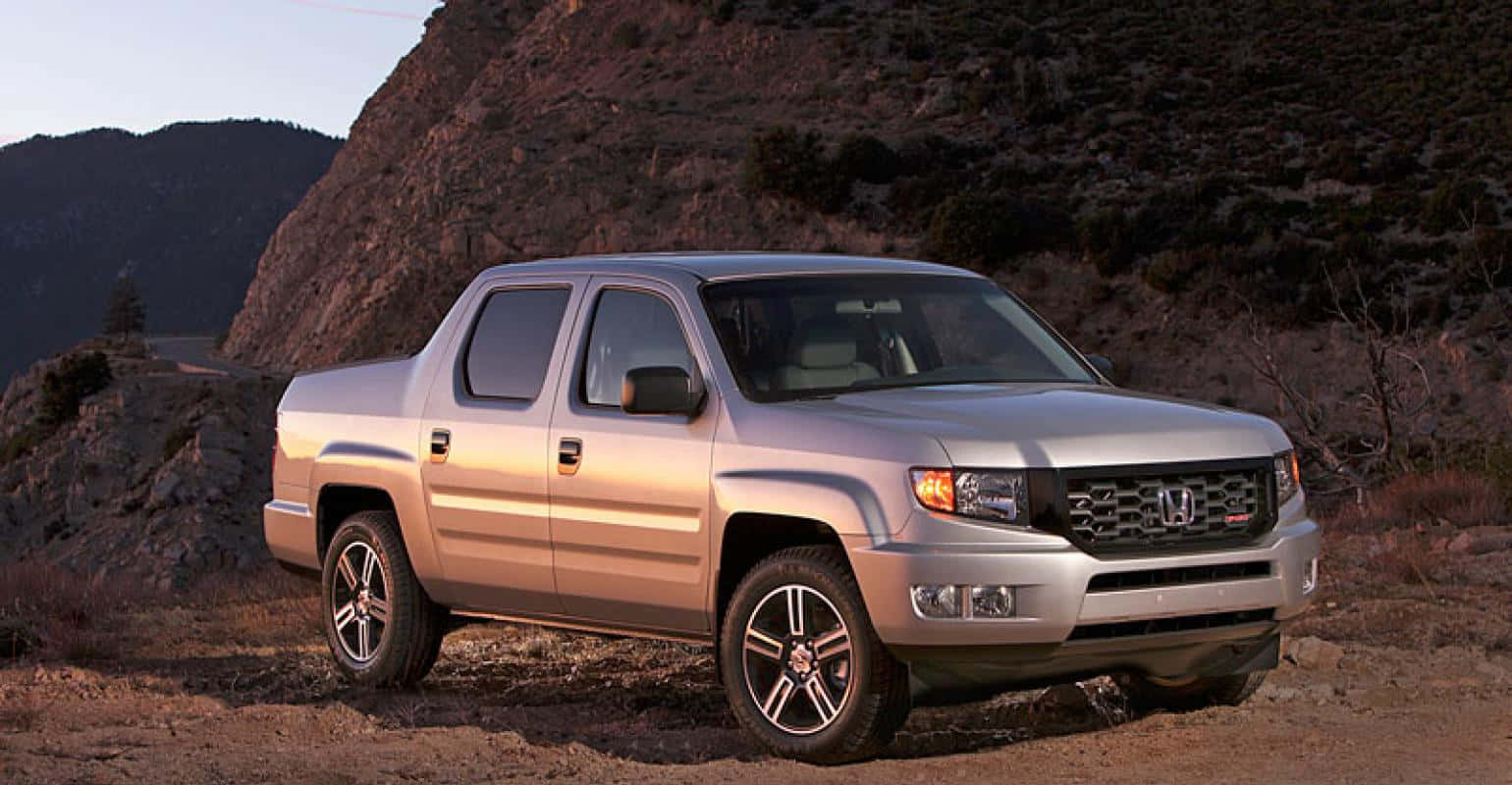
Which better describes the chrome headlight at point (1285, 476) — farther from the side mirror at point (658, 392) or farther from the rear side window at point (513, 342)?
the rear side window at point (513, 342)

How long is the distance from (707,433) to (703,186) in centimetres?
4890

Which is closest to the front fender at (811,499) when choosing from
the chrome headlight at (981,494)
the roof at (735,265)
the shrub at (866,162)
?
the chrome headlight at (981,494)

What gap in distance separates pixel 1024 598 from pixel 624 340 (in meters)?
2.22

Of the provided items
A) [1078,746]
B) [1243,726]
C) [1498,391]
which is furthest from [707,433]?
[1498,391]

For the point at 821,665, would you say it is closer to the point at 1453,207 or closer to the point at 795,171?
the point at 1453,207

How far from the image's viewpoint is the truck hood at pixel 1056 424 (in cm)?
601

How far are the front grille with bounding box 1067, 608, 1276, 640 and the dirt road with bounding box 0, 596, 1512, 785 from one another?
0.47 meters

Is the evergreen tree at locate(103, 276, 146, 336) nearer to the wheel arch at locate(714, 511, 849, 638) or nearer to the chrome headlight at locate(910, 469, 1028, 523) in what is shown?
the wheel arch at locate(714, 511, 849, 638)

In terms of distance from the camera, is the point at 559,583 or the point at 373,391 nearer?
the point at 559,583

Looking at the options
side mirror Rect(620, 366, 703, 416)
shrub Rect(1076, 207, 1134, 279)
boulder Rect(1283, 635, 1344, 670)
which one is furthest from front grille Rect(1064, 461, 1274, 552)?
shrub Rect(1076, 207, 1134, 279)

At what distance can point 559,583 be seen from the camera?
7.34 m

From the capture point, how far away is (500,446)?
7562 mm

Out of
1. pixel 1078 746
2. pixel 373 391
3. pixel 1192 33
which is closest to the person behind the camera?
pixel 1078 746

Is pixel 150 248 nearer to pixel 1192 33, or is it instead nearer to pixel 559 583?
pixel 1192 33
